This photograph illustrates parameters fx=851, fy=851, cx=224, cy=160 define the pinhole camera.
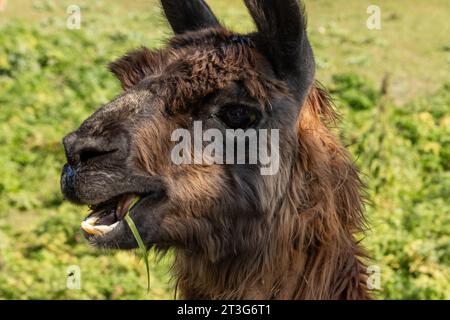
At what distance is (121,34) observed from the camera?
1381 cm

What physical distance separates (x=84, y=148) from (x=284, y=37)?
3.69ft

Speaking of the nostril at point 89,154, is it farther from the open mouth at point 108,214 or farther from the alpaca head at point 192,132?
the open mouth at point 108,214

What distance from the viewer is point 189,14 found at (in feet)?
16.0

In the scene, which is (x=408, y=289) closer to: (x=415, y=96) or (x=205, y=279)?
(x=205, y=279)

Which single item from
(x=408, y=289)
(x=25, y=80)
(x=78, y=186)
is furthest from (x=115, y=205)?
(x=25, y=80)

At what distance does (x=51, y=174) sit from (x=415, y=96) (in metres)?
4.96

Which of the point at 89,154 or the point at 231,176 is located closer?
the point at 89,154

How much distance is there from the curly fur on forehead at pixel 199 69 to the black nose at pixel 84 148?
42 cm

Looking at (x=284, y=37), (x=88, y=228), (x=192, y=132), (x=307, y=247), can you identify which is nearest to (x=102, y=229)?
(x=88, y=228)

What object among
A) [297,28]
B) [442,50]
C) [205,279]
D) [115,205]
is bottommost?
[205,279]

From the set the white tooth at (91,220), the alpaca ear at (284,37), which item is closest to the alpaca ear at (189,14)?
the alpaca ear at (284,37)

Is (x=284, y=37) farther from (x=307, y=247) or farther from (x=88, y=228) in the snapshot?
(x=88, y=228)

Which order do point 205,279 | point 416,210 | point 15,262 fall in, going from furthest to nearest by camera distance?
point 416,210, point 15,262, point 205,279

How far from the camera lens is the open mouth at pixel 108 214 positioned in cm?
399
